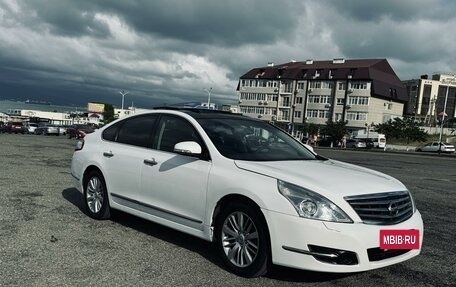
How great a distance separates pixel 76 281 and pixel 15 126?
6611 cm

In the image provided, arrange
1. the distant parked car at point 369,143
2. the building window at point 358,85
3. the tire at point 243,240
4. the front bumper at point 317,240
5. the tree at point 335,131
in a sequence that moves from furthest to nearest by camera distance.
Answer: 1. the building window at point 358,85
2. the tree at point 335,131
3. the distant parked car at point 369,143
4. the tire at point 243,240
5. the front bumper at point 317,240

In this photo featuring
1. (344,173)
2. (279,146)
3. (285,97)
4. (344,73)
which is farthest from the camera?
(285,97)

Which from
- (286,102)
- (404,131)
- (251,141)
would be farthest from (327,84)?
(251,141)

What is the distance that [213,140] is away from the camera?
4.98 metres

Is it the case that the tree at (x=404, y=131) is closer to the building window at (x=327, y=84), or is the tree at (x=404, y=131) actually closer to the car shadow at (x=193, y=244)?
the building window at (x=327, y=84)

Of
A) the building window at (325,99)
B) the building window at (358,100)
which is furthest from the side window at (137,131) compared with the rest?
the building window at (325,99)

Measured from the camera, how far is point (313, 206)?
3.89 m

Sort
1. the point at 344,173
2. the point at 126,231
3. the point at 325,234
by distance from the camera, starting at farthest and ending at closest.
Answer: the point at 126,231 < the point at 344,173 < the point at 325,234

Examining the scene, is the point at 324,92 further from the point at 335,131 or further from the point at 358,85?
the point at 335,131

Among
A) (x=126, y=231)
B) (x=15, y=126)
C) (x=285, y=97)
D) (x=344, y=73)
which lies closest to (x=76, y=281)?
(x=126, y=231)

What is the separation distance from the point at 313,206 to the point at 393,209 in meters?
0.80

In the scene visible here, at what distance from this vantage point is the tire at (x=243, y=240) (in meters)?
4.12

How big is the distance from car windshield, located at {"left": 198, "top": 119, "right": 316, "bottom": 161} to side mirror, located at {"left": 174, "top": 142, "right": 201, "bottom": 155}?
0.77 feet

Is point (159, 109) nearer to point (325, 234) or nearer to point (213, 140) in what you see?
point (213, 140)
